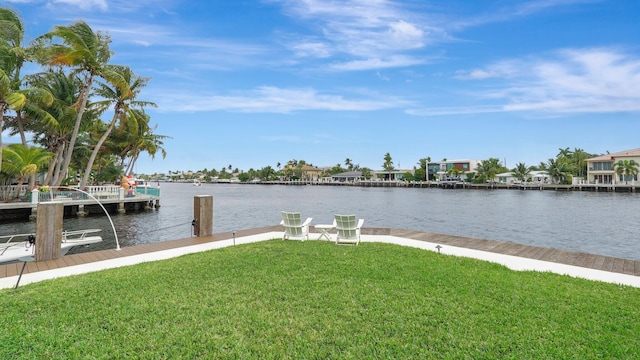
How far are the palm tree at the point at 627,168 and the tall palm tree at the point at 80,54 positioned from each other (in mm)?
83738

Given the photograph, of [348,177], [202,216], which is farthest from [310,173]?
[202,216]

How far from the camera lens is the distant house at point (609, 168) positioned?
2640 inches

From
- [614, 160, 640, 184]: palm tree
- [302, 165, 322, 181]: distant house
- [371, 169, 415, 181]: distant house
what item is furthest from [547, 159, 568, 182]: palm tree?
[302, 165, 322, 181]: distant house

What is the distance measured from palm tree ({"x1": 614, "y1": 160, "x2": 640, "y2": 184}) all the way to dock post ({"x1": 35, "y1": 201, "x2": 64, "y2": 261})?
8658cm

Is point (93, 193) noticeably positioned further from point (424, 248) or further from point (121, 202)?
point (424, 248)

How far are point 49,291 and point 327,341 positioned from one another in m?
4.54

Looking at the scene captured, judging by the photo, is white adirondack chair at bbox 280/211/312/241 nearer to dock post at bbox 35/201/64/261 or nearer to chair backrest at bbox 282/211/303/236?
chair backrest at bbox 282/211/303/236

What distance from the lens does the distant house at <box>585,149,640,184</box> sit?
67062mm

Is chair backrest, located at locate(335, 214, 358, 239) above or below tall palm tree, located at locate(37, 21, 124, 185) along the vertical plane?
below

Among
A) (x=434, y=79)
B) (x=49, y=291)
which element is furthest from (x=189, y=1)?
(x=434, y=79)

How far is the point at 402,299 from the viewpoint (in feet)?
16.0

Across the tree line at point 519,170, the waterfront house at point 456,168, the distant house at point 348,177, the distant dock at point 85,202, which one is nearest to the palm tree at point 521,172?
the tree line at point 519,170

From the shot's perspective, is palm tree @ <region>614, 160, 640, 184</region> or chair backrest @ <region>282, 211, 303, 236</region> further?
palm tree @ <region>614, 160, 640, 184</region>

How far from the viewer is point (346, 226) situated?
930cm
